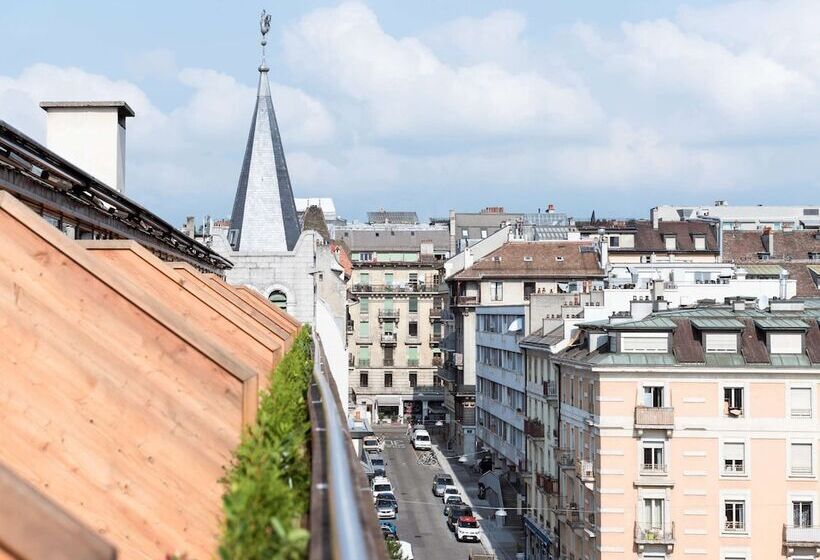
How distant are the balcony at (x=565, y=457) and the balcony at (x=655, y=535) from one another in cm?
661

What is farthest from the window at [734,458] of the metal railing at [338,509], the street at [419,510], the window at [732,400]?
the metal railing at [338,509]

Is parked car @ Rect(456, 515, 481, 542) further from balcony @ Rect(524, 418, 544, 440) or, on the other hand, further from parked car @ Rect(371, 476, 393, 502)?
parked car @ Rect(371, 476, 393, 502)

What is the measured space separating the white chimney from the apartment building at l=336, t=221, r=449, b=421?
91.6 meters

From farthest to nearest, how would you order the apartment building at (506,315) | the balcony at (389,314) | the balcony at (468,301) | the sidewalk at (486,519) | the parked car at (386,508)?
the balcony at (389,314) → the balcony at (468,301) → the apartment building at (506,315) → the sidewalk at (486,519) → the parked car at (386,508)

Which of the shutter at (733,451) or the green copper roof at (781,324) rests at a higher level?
the green copper roof at (781,324)

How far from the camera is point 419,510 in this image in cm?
7056

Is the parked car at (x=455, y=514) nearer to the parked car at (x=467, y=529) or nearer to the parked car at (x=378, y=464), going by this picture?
the parked car at (x=467, y=529)

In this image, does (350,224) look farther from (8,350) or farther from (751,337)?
(8,350)

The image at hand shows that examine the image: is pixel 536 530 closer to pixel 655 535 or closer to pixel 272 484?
pixel 655 535

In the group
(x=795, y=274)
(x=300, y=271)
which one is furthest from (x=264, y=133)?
(x=795, y=274)

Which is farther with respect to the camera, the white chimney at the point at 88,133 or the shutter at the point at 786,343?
the shutter at the point at 786,343

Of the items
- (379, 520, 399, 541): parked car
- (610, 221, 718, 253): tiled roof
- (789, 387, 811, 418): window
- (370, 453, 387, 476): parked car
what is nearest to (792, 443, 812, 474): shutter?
(789, 387, 811, 418): window

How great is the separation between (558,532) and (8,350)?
4830cm

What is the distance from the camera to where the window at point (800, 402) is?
4384cm
